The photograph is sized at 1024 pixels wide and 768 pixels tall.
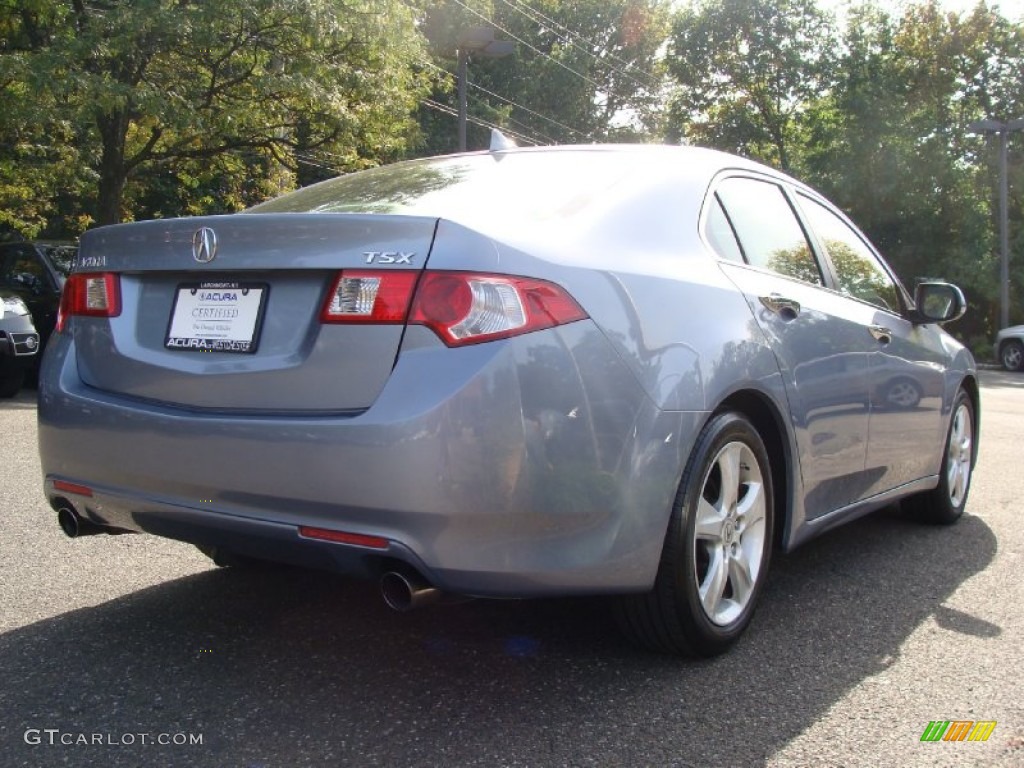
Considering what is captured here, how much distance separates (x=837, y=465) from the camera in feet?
12.0

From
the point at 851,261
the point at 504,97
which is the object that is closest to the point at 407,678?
the point at 851,261

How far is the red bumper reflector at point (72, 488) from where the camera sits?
2.92 meters

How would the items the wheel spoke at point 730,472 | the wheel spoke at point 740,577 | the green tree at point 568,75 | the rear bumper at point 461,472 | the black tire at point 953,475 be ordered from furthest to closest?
the green tree at point 568,75 → the black tire at point 953,475 → the wheel spoke at point 740,577 → the wheel spoke at point 730,472 → the rear bumper at point 461,472

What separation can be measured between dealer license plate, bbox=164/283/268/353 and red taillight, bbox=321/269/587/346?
0.81 ft

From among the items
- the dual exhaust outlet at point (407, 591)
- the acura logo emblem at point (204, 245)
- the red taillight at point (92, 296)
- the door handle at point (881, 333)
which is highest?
the acura logo emblem at point (204, 245)

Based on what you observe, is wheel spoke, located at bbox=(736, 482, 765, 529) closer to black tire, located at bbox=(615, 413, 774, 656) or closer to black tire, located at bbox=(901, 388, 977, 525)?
black tire, located at bbox=(615, 413, 774, 656)

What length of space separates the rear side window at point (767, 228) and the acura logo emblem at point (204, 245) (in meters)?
1.50

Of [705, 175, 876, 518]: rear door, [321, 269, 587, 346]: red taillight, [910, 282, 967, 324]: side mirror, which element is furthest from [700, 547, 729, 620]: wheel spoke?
[910, 282, 967, 324]: side mirror

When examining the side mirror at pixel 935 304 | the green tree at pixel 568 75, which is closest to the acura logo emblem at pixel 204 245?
the side mirror at pixel 935 304

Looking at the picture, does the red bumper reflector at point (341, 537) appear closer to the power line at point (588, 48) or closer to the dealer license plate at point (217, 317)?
the dealer license plate at point (217, 317)

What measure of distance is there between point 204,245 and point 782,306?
5.98ft

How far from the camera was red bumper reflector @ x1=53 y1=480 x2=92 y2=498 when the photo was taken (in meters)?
2.92

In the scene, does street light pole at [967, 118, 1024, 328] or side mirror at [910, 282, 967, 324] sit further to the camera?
street light pole at [967, 118, 1024, 328]

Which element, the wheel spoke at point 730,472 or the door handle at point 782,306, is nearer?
the wheel spoke at point 730,472
